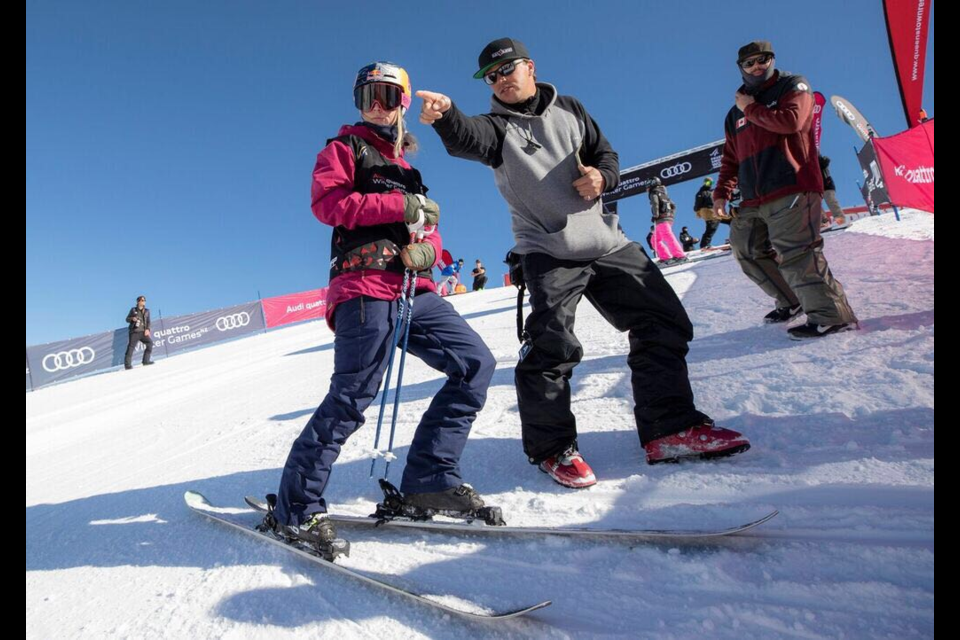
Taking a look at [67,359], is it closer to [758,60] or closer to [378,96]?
[378,96]

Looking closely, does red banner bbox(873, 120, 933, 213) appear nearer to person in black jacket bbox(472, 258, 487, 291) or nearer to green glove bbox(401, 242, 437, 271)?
green glove bbox(401, 242, 437, 271)

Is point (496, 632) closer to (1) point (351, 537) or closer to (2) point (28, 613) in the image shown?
(1) point (351, 537)

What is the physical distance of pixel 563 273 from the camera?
2.24 meters

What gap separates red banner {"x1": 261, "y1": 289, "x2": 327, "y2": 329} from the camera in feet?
71.9

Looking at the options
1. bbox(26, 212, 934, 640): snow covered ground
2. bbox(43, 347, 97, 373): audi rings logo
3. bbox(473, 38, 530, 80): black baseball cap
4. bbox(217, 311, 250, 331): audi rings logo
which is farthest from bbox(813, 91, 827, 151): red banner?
bbox(217, 311, 250, 331): audi rings logo

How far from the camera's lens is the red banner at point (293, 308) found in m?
21.9

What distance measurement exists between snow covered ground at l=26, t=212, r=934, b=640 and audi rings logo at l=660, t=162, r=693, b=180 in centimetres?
1426

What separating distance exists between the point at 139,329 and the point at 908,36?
679 inches

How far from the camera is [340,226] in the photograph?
207 centimetres

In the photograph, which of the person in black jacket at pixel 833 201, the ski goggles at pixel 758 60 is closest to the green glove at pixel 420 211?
the ski goggles at pixel 758 60

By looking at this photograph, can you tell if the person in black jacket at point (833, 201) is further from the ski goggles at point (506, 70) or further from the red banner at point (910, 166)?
the ski goggles at point (506, 70)

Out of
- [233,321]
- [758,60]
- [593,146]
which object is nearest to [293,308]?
[233,321]

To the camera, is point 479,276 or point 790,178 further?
point 479,276

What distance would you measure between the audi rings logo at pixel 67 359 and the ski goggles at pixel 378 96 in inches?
714
